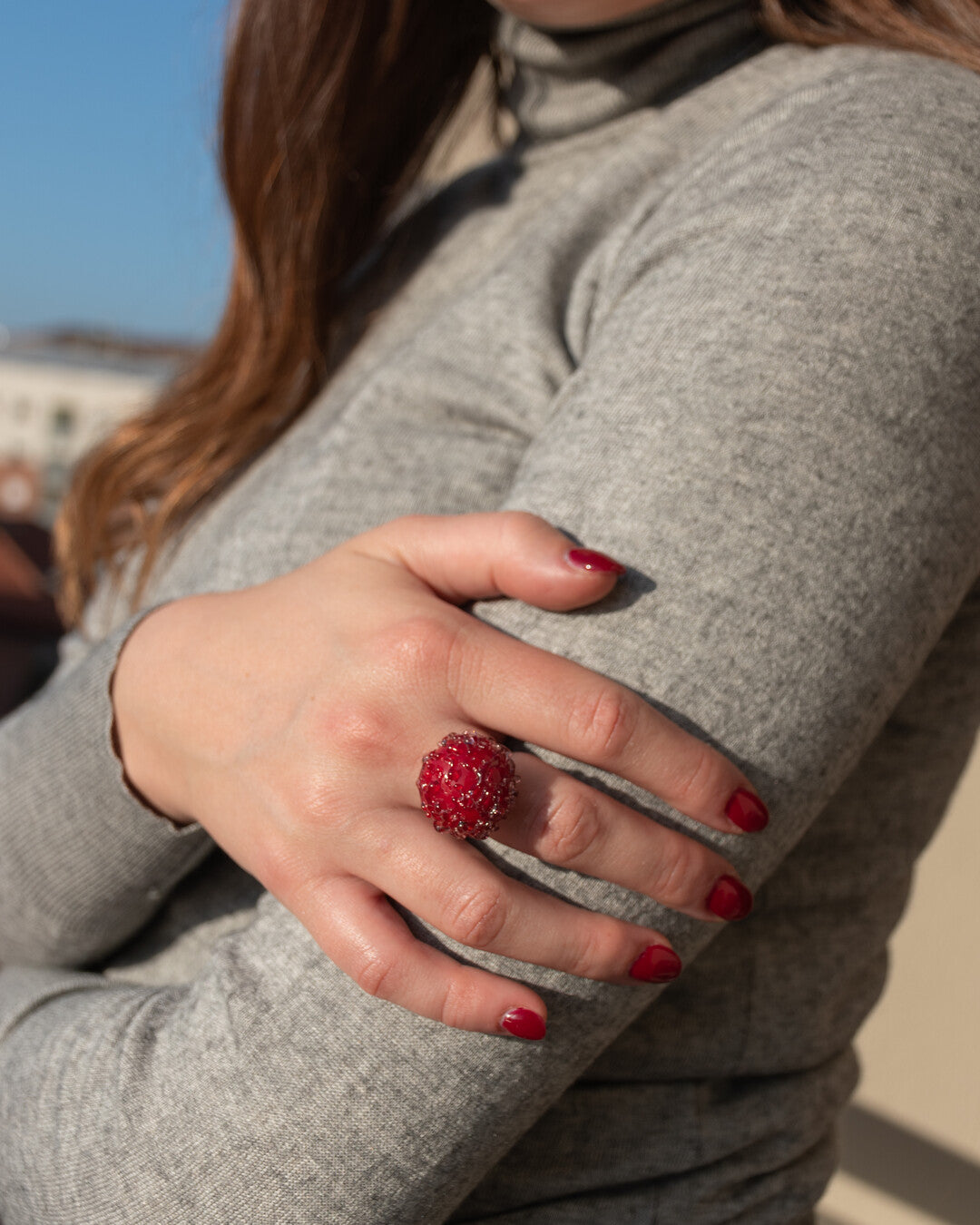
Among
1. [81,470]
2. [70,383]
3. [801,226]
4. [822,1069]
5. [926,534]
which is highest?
[801,226]

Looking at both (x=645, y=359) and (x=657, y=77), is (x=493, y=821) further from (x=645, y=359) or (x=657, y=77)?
(x=657, y=77)

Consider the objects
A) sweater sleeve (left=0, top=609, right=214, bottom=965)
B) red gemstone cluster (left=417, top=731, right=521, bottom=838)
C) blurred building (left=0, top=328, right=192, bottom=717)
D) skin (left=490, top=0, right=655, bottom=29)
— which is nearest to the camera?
red gemstone cluster (left=417, top=731, right=521, bottom=838)

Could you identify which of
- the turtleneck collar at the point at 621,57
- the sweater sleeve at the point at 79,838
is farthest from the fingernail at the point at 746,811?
the turtleneck collar at the point at 621,57

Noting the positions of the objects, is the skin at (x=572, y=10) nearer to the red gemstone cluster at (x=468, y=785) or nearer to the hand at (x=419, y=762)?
the hand at (x=419, y=762)

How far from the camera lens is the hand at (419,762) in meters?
0.55

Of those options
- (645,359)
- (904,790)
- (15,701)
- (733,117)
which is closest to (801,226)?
(645,359)

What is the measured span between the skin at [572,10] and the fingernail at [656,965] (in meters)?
0.84

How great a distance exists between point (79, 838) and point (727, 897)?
50 centimetres

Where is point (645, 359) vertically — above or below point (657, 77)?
below

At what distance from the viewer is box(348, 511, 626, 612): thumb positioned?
0.57m

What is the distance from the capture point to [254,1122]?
577 mm

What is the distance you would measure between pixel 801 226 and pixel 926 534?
0.21m

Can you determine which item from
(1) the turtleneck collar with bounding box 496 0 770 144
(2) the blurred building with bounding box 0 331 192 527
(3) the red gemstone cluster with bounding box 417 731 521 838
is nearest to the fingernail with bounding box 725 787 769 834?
(3) the red gemstone cluster with bounding box 417 731 521 838

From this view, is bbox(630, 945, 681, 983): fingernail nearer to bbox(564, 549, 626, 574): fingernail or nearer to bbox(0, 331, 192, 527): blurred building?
bbox(564, 549, 626, 574): fingernail
